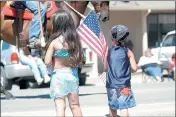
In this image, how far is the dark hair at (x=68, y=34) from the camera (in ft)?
24.3

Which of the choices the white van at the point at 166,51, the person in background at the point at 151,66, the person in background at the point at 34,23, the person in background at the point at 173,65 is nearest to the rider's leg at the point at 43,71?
the person in background at the point at 151,66

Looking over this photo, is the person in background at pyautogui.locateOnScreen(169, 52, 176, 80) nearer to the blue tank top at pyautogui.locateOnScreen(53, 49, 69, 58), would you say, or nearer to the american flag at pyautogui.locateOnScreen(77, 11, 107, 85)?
the american flag at pyautogui.locateOnScreen(77, 11, 107, 85)

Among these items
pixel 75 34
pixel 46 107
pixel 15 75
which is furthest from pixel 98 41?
pixel 15 75

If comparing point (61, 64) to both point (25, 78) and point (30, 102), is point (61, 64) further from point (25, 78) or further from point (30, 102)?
point (25, 78)

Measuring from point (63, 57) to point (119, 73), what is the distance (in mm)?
843

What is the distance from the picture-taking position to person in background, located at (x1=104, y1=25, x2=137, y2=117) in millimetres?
7758

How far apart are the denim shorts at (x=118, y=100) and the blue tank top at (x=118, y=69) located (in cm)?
9

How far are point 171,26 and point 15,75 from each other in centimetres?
1326

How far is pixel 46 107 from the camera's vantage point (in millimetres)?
11227

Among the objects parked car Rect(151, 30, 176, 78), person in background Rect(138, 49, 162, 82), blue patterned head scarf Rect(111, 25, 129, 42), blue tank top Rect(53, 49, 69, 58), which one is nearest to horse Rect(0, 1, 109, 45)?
blue patterned head scarf Rect(111, 25, 129, 42)

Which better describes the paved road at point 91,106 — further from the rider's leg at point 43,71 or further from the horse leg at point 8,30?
the rider's leg at point 43,71

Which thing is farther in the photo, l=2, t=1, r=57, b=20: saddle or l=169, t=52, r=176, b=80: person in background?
l=169, t=52, r=176, b=80: person in background

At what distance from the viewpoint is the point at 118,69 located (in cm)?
776

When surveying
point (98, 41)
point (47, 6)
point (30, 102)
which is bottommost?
point (30, 102)
